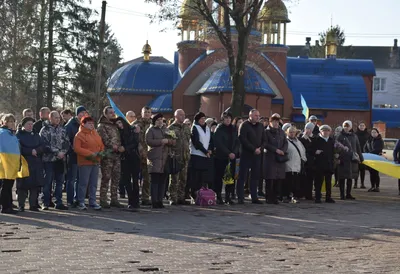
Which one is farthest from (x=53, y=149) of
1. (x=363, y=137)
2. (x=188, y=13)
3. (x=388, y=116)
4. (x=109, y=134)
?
(x=388, y=116)

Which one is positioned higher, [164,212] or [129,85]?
[129,85]

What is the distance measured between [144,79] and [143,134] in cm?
4112

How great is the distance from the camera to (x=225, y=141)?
53.6 feet

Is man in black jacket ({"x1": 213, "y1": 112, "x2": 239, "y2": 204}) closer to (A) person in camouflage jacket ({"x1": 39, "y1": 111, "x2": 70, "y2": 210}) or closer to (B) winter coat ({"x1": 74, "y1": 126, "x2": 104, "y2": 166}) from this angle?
(B) winter coat ({"x1": 74, "y1": 126, "x2": 104, "y2": 166})

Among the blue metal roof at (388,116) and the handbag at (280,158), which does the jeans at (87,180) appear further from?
the blue metal roof at (388,116)

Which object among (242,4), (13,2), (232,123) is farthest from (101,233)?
(13,2)

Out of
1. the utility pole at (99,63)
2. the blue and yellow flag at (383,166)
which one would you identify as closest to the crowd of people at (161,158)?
the blue and yellow flag at (383,166)

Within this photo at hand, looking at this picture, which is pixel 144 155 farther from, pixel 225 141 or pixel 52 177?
pixel 52 177

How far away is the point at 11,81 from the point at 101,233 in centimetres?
3048

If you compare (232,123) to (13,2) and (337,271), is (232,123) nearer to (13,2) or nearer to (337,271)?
(337,271)

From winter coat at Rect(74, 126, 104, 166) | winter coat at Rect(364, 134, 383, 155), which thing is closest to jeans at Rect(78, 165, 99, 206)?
winter coat at Rect(74, 126, 104, 166)

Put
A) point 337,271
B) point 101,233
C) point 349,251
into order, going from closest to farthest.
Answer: point 337,271, point 349,251, point 101,233

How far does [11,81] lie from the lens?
1593 inches

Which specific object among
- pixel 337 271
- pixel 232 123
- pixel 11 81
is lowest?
pixel 337 271
